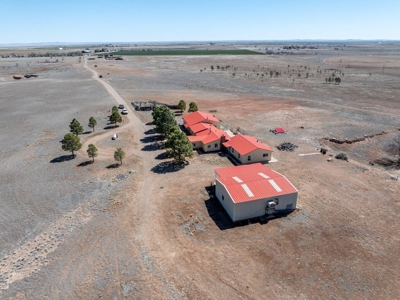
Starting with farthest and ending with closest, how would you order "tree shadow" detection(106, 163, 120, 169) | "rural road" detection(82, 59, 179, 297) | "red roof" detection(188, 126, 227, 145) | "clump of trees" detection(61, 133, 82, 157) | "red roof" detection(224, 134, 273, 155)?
1. "red roof" detection(188, 126, 227, 145)
2. "clump of trees" detection(61, 133, 82, 157)
3. "red roof" detection(224, 134, 273, 155)
4. "tree shadow" detection(106, 163, 120, 169)
5. "rural road" detection(82, 59, 179, 297)

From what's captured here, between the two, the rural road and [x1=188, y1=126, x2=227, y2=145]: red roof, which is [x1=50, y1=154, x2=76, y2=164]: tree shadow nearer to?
the rural road

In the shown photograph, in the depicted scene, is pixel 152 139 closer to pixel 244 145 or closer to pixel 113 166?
pixel 113 166

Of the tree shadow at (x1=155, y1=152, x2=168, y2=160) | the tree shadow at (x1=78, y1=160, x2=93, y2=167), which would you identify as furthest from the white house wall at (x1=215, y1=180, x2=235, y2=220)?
the tree shadow at (x1=78, y1=160, x2=93, y2=167)

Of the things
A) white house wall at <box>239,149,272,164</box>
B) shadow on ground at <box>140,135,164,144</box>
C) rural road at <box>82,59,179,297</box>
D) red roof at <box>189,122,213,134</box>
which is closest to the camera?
rural road at <box>82,59,179,297</box>

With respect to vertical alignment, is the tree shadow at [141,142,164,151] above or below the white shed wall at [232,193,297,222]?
below

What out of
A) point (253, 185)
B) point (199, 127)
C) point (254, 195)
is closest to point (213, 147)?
point (199, 127)

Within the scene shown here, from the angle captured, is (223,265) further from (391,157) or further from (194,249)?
(391,157)
